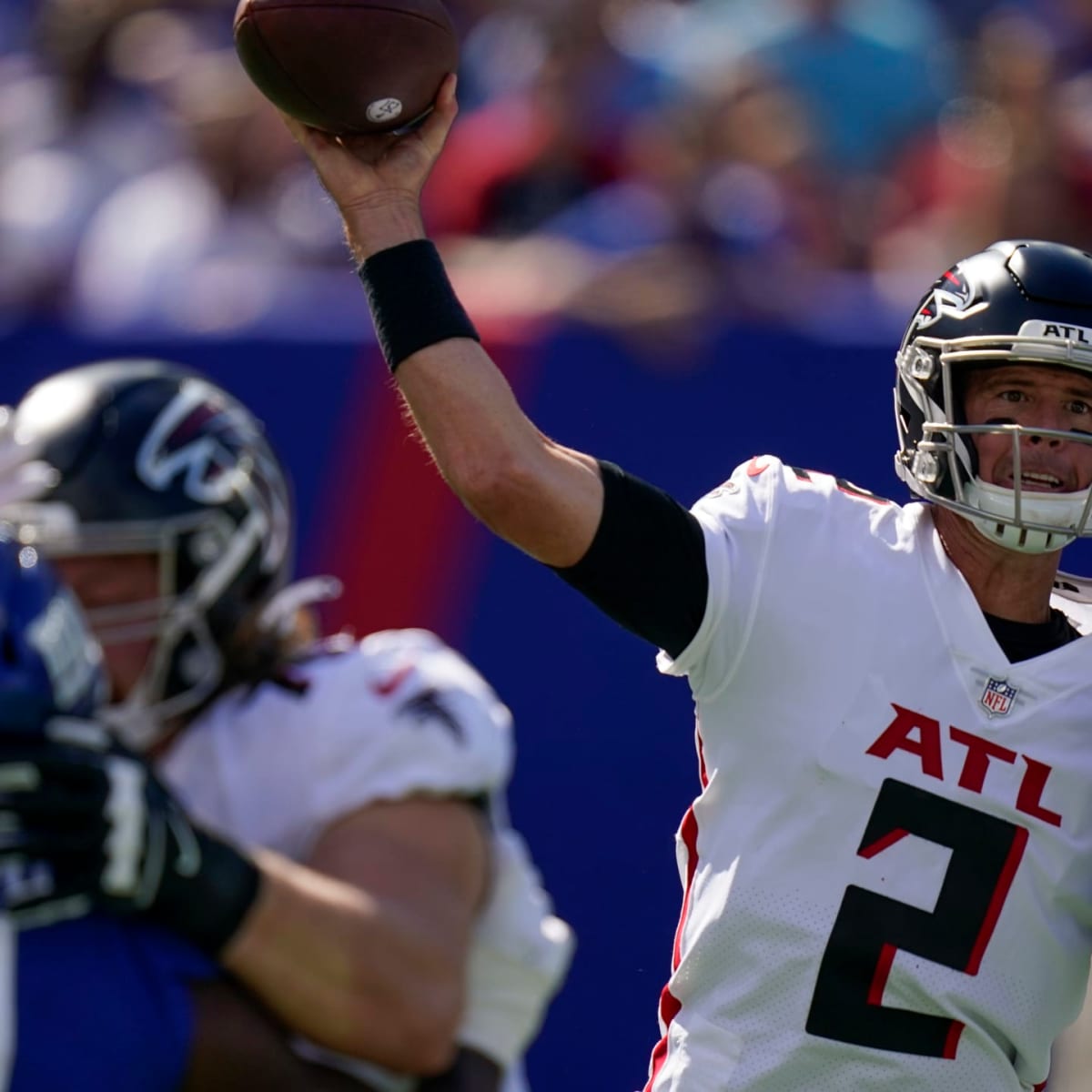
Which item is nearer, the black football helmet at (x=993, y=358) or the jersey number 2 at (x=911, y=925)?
the jersey number 2 at (x=911, y=925)

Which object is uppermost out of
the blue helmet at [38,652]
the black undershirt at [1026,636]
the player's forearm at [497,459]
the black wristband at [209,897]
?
the player's forearm at [497,459]

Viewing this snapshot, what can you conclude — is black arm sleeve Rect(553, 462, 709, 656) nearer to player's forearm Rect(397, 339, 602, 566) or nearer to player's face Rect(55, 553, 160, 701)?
player's forearm Rect(397, 339, 602, 566)

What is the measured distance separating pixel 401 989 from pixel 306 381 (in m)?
3.14

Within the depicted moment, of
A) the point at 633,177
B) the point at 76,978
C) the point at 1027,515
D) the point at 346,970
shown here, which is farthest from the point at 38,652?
the point at 633,177

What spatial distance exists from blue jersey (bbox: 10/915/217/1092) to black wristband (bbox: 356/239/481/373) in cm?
85

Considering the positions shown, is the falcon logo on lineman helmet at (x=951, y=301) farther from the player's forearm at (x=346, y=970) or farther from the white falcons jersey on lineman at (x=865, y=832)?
the player's forearm at (x=346, y=970)

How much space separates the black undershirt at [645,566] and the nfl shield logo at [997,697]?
1.42 ft

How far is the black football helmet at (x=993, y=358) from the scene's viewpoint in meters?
3.05

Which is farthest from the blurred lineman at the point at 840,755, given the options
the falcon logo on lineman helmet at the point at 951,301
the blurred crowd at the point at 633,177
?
the blurred crowd at the point at 633,177

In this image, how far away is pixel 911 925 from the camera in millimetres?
2939

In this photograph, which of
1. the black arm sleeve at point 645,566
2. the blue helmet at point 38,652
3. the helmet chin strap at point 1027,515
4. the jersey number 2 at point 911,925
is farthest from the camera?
the helmet chin strap at point 1027,515

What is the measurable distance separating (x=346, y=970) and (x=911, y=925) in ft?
2.54

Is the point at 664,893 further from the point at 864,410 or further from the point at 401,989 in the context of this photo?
the point at 401,989

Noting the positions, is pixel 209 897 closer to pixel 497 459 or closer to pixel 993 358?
pixel 497 459
